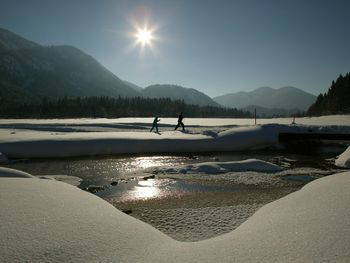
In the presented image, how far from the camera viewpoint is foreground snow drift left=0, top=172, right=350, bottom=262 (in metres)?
3.92

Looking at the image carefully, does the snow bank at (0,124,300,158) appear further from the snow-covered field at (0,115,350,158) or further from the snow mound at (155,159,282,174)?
the snow mound at (155,159,282,174)

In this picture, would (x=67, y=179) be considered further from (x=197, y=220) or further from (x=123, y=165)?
(x=197, y=220)

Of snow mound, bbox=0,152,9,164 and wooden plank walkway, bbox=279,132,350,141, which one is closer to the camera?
snow mound, bbox=0,152,9,164

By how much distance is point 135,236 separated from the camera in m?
4.94

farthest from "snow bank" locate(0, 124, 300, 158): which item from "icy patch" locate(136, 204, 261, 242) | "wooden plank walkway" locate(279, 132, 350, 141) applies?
"icy patch" locate(136, 204, 261, 242)

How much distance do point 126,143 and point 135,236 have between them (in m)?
16.1

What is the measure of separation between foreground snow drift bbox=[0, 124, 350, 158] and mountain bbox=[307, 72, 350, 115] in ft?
264

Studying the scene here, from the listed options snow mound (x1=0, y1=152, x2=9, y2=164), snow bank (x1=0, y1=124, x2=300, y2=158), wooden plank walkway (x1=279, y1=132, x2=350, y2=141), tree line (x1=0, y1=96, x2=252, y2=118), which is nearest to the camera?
snow mound (x1=0, y1=152, x2=9, y2=164)

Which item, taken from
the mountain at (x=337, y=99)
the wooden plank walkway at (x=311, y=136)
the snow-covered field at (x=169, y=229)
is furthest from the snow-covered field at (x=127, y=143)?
the mountain at (x=337, y=99)

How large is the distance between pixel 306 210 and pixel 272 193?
14.6ft

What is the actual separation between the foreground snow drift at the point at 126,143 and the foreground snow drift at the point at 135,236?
13274 mm

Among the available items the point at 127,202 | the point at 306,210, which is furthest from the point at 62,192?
the point at 306,210

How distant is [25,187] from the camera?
6656 mm

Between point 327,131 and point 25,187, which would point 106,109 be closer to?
point 327,131
